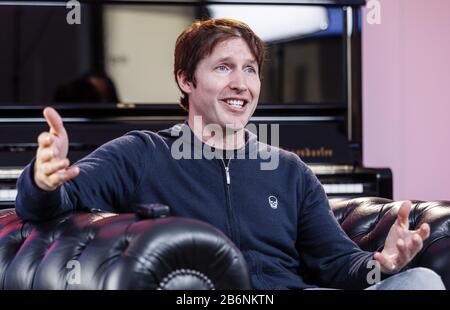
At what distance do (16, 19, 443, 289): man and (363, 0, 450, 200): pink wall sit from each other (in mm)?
2917

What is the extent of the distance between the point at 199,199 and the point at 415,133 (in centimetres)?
344

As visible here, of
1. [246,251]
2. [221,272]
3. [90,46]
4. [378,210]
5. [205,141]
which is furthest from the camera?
[90,46]

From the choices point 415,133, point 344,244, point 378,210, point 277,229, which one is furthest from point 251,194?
point 415,133

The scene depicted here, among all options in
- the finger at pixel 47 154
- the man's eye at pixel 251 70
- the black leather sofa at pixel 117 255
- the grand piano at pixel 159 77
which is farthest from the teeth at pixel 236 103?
the grand piano at pixel 159 77

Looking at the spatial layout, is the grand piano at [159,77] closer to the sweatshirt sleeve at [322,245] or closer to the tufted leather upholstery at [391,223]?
the tufted leather upholstery at [391,223]

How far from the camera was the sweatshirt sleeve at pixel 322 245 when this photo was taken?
217 centimetres

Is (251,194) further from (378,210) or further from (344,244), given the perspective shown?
(378,210)

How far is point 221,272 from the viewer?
1.55 meters

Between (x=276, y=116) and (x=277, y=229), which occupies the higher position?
(x=276, y=116)

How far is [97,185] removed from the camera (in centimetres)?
204

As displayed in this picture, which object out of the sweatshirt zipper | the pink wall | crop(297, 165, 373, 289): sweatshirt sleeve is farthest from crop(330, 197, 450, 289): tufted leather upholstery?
the pink wall

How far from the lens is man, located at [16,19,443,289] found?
2.10 metres

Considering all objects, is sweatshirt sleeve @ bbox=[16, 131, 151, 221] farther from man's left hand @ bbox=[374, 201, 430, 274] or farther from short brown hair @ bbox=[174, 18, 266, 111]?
man's left hand @ bbox=[374, 201, 430, 274]

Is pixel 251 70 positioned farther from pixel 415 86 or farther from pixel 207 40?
pixel 415 86
